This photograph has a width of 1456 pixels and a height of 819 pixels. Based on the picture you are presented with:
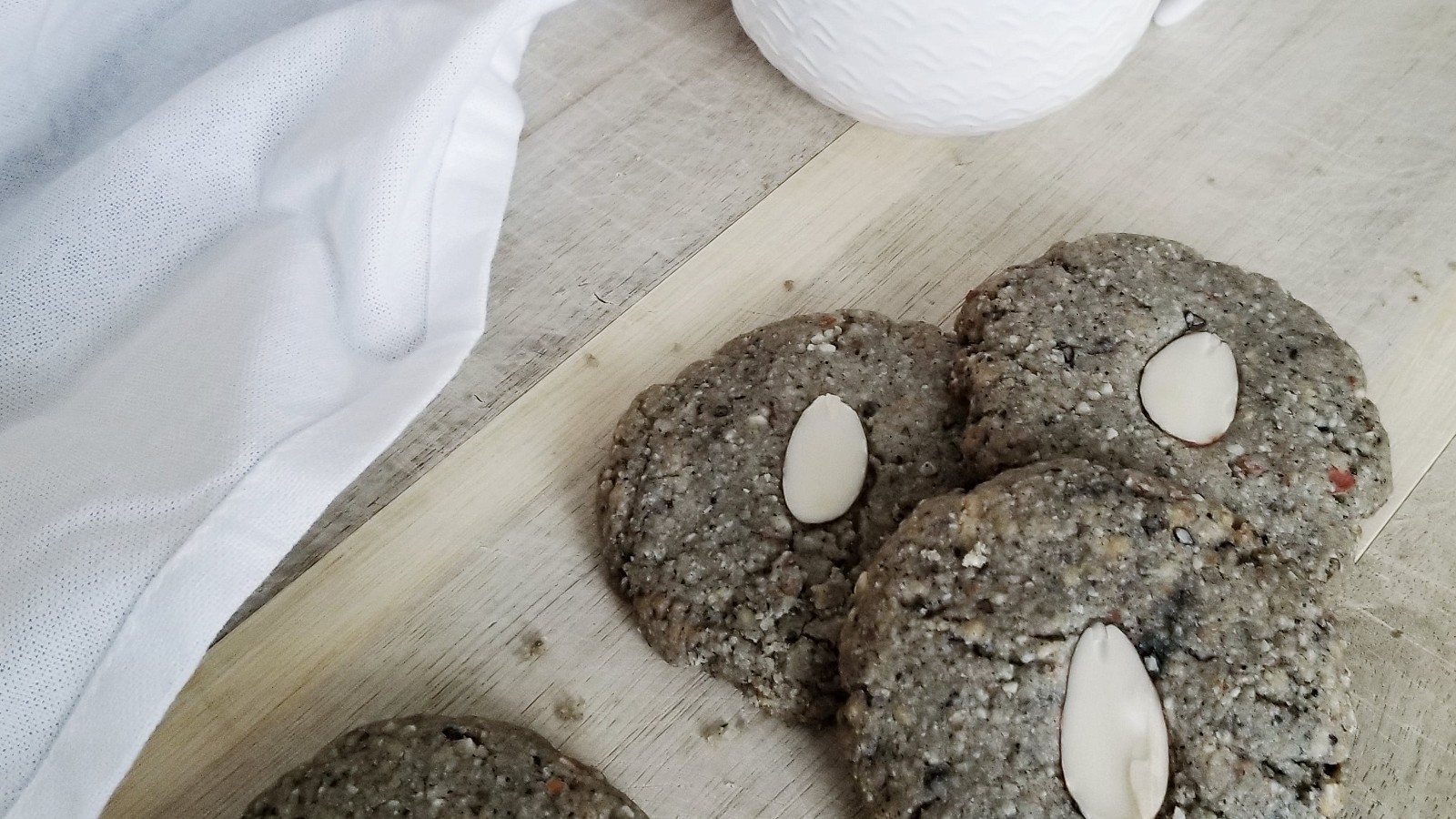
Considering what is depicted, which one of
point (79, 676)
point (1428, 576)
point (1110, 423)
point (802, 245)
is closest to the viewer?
point (79, 676)

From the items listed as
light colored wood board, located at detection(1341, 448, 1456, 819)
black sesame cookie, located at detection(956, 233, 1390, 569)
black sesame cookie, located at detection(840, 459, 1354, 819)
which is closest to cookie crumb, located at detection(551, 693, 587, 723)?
black sesame cookie, located at detection(840, 459, 1354, 819)

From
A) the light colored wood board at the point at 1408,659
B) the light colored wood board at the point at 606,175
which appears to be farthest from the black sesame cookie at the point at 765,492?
the light colored wood board at the point at 1408,659

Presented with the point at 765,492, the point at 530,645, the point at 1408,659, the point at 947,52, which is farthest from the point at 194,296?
the point at 1408,659

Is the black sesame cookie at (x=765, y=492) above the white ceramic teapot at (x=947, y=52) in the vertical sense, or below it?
below

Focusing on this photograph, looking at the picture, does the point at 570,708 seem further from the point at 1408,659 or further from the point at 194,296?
the point at 1408,659

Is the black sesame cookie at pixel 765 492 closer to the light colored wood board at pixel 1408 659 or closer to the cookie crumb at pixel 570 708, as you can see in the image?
the cookie crumb at pixel 570 708

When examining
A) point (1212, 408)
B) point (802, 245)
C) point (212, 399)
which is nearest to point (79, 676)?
point (212, 399)

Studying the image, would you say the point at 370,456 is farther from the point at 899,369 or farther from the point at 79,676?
the point at 899,369
